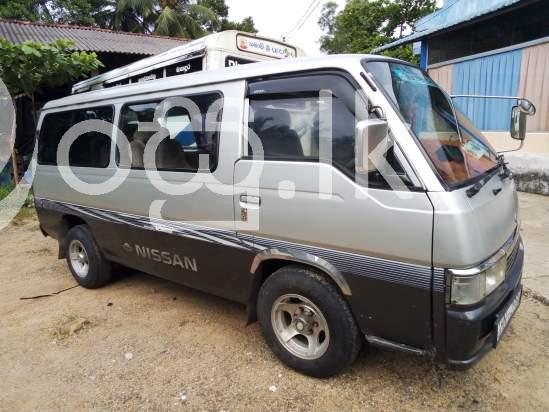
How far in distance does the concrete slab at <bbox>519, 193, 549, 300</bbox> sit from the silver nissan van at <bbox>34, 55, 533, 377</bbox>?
1502 mm

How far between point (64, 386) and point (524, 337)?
3431mm

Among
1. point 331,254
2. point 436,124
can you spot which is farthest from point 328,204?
point 436,124

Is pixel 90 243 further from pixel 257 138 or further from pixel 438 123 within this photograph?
pixel 438 123

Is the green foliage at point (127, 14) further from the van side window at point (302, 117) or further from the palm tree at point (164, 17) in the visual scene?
the van side window at point (302, 117)

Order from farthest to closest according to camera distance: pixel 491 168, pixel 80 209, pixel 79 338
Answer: pixel 80 209, pixel 79 338, pixel 491 168

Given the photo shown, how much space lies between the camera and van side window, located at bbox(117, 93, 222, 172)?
10.0 feet

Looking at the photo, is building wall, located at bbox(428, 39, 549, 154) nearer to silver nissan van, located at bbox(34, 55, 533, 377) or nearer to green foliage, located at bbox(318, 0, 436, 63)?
silver nissan van, located at bbox(34, 55, 533, 377)

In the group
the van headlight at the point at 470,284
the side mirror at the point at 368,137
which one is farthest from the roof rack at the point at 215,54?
the van headlight at the point at 470,284

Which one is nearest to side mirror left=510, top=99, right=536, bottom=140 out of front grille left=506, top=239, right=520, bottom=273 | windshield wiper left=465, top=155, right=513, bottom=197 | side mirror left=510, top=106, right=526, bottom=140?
side mirror left=510, top=106, right=526, bottom=140

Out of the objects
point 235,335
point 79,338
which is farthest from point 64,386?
point 235,335

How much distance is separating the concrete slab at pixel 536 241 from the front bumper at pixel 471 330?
192cm

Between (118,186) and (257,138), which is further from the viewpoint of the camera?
(118,186)

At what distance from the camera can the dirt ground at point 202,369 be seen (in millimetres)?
2633

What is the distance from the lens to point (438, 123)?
2.63 meters
